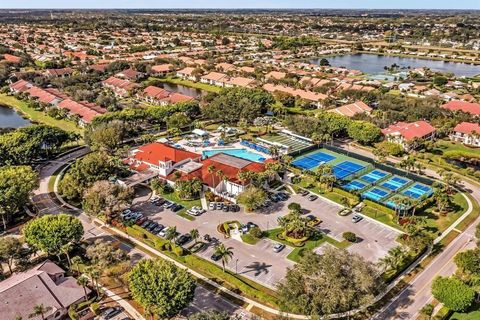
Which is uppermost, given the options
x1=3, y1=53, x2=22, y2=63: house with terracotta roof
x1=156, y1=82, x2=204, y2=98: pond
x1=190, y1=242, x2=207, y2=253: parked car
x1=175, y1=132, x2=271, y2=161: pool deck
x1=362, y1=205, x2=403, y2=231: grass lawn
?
x1=3, y1=53, x2=22, y2=63: house with terracotta roof

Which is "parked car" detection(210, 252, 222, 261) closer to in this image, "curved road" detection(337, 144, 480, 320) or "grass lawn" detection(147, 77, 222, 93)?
"curved road" detection(337, 144, 480, 320)

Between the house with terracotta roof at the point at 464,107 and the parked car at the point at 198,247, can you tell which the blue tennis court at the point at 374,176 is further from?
the house with terracotta roof at the point at 464,107

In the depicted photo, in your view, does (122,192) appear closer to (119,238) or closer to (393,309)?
(119,238)

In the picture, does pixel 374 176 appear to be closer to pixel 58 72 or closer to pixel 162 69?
pixel 162 69

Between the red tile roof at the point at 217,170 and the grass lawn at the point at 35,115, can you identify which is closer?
the red tile roof at the point at 217,170

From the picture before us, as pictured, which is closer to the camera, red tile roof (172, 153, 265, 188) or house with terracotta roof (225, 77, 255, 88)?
red tile roof (172, 153, 265, 188)

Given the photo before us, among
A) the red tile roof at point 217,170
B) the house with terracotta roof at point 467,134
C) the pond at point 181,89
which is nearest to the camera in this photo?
the red tile roof at point 217,170

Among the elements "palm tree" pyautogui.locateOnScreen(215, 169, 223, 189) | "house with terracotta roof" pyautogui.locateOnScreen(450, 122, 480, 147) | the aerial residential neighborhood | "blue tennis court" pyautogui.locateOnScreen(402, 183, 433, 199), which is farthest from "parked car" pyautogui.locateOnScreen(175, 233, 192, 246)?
"house with terracotta roof" pyautogui.locateOnScreen(450, 122, 480, 147)

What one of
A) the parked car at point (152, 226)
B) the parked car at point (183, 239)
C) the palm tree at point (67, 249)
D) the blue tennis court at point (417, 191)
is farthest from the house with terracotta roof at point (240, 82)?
the palm tree at point (67, 249)
